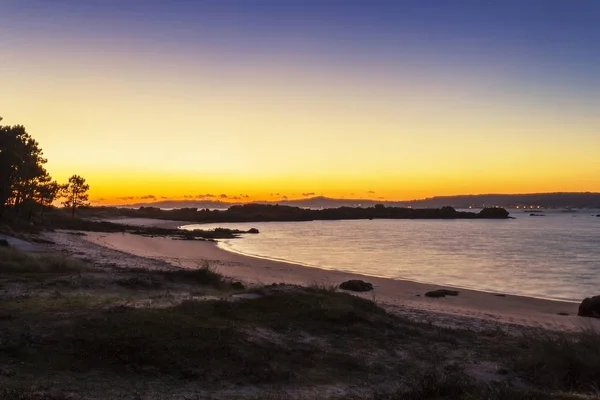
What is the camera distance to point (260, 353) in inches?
467

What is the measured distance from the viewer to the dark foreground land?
929cm

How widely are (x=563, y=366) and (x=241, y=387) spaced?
742cm

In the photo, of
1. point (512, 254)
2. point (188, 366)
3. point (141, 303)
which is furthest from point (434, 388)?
point (512, 254)

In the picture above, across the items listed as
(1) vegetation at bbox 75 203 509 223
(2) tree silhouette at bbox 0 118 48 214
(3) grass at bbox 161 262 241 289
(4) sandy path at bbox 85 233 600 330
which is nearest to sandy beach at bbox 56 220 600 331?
(4) sandy path at bbox 85 233 600 330

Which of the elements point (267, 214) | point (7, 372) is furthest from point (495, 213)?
point (7, 372)

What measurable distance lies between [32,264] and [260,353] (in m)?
14.9

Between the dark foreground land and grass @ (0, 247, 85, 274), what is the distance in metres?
4.19

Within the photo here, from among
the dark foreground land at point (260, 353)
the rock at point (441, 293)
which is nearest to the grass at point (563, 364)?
the dark foreground land at point (260, 353)

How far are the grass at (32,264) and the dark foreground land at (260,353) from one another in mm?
4188

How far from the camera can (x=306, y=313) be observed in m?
15.9

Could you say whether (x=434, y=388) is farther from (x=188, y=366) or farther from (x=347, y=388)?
(x=188, y=366)

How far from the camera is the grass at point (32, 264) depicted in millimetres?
21406

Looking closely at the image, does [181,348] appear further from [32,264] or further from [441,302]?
[441,302]

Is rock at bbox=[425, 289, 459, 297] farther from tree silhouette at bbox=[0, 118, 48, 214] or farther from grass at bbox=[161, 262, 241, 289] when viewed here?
tree silhouette at bbox=[0, 118, 48, 214]
